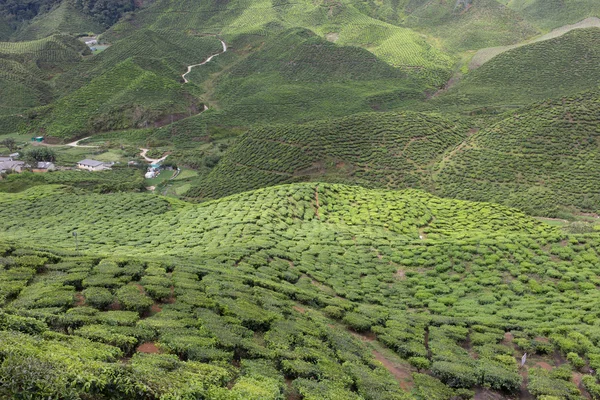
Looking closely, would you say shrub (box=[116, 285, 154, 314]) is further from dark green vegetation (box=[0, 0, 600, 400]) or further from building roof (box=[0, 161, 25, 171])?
building roof (box=[0, 161, 25, 171])

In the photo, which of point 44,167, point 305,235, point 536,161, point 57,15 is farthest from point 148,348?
point 57,15

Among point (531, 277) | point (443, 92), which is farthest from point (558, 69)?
point (531, 277)

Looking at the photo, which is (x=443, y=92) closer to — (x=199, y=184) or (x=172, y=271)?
(x=199, y=184)

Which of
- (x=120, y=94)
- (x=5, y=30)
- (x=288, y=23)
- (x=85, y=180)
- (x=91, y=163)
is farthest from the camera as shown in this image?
(x=5, y=30)

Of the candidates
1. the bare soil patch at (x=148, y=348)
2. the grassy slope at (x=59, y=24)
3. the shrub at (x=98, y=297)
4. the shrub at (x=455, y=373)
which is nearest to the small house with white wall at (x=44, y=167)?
the shrub at (x=98, y=297)

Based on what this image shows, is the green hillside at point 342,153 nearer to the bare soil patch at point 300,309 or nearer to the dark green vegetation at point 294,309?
the dark green vegetation at point 294,309

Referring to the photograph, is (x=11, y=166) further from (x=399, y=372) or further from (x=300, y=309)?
(x=399, y=372)
